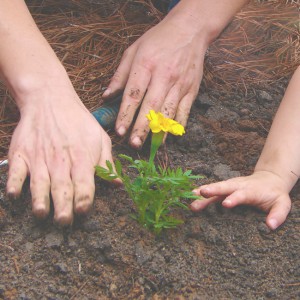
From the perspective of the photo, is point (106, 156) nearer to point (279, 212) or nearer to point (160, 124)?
point (160, 124)

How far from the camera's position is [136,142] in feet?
7.86

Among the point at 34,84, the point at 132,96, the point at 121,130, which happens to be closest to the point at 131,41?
the point at 132,96

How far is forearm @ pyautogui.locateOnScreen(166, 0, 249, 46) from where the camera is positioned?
2.85 metres

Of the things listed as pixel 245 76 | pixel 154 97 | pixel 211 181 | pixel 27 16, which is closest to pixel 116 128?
pixel 154 97

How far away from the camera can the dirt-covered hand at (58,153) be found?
1.98 meters

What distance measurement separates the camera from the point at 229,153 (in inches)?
100

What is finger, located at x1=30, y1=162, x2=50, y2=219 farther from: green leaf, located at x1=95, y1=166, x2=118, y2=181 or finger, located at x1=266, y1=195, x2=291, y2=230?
finger, located at x1=266, y1=195, x2=291, y2=230

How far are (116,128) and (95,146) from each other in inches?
11.9

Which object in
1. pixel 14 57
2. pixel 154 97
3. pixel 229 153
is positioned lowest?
pixel 229 153

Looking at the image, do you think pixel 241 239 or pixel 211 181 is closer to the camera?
pixel 241 239

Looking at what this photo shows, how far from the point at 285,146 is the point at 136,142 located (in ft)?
1.91

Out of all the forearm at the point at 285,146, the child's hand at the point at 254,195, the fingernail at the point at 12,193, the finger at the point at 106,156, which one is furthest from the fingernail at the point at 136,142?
the fingernail at the point at 12,193

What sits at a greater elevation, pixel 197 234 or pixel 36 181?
pixel 36 181

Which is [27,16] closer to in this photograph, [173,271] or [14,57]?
[14,57]
